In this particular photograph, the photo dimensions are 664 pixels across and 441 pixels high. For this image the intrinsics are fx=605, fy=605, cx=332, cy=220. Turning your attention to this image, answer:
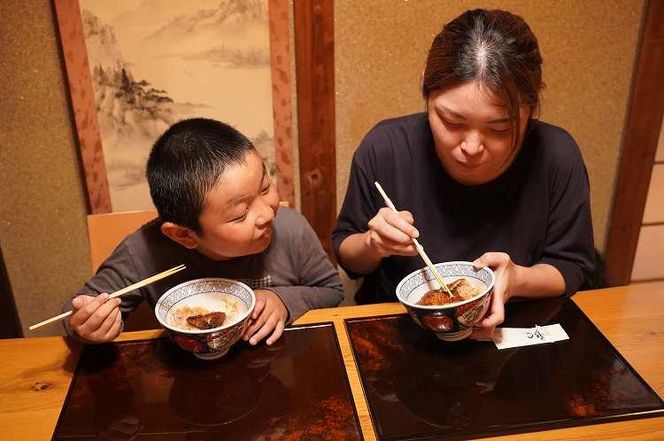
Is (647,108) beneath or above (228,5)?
beneath

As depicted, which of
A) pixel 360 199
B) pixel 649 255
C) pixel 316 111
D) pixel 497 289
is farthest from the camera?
pixel 649 255

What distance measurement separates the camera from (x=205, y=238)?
4.47ft

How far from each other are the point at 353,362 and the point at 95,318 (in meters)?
0.53

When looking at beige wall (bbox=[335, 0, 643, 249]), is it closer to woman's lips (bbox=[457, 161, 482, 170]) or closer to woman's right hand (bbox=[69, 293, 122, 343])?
woman's lips (bbox=[457, 161, 482, 170])

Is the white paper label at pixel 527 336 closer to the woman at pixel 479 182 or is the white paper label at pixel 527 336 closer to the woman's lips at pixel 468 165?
the woman at pixel 479 182

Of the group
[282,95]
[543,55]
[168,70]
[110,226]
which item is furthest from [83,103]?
[543,55]

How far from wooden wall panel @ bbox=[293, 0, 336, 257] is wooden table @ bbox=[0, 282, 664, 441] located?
104 cm

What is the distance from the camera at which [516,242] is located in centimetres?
160

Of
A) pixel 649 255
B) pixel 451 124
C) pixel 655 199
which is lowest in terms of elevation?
pixel 649 255

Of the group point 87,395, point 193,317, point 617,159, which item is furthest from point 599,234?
point 87,395

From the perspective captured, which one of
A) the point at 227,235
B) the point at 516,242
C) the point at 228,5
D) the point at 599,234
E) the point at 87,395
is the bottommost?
the point at 599,234

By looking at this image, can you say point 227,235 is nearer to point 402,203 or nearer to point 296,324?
point 296,324

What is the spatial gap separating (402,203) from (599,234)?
152cm

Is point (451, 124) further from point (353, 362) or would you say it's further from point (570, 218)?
point (353, 362)
